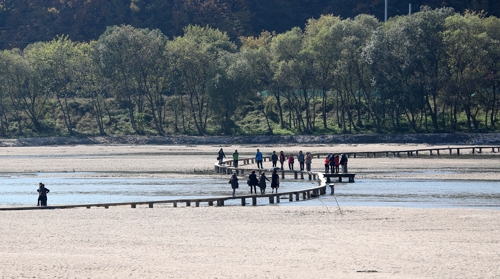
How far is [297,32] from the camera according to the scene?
10762 centimetres

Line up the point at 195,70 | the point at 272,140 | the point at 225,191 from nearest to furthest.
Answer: the point at 225,191
the point at 272,140
the point at 195,70

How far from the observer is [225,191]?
4191 centimetres

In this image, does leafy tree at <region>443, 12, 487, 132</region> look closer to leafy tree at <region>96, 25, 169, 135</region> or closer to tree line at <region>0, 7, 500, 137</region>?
tree line at <region>0, 7, 500, 137</region>

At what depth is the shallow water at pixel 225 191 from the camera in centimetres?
3597

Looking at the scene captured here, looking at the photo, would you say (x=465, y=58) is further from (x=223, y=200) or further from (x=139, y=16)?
(x=139, y=16)

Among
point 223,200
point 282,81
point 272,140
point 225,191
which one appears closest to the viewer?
point 223,200

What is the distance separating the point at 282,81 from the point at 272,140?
6872 millimetres

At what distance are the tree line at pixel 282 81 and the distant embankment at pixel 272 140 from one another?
2.89 metres

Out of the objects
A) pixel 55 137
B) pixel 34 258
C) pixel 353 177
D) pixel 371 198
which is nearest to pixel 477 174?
pixel 353 177

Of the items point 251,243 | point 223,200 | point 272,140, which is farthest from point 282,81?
point 251,243

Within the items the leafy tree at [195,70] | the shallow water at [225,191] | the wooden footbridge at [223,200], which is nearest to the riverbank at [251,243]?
the wooden footbridge at [223,200]

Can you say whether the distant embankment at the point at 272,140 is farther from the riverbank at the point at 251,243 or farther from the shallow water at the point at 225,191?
the riverbank at the point at 251,243

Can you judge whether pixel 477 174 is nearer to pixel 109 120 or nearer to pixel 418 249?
pixel 418 249

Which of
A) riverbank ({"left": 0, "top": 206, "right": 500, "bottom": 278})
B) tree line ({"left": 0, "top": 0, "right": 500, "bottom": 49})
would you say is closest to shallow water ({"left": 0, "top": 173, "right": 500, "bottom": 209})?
riverbank ({"left": 0, "top": 206, "right": 500, "bottom": 278})
